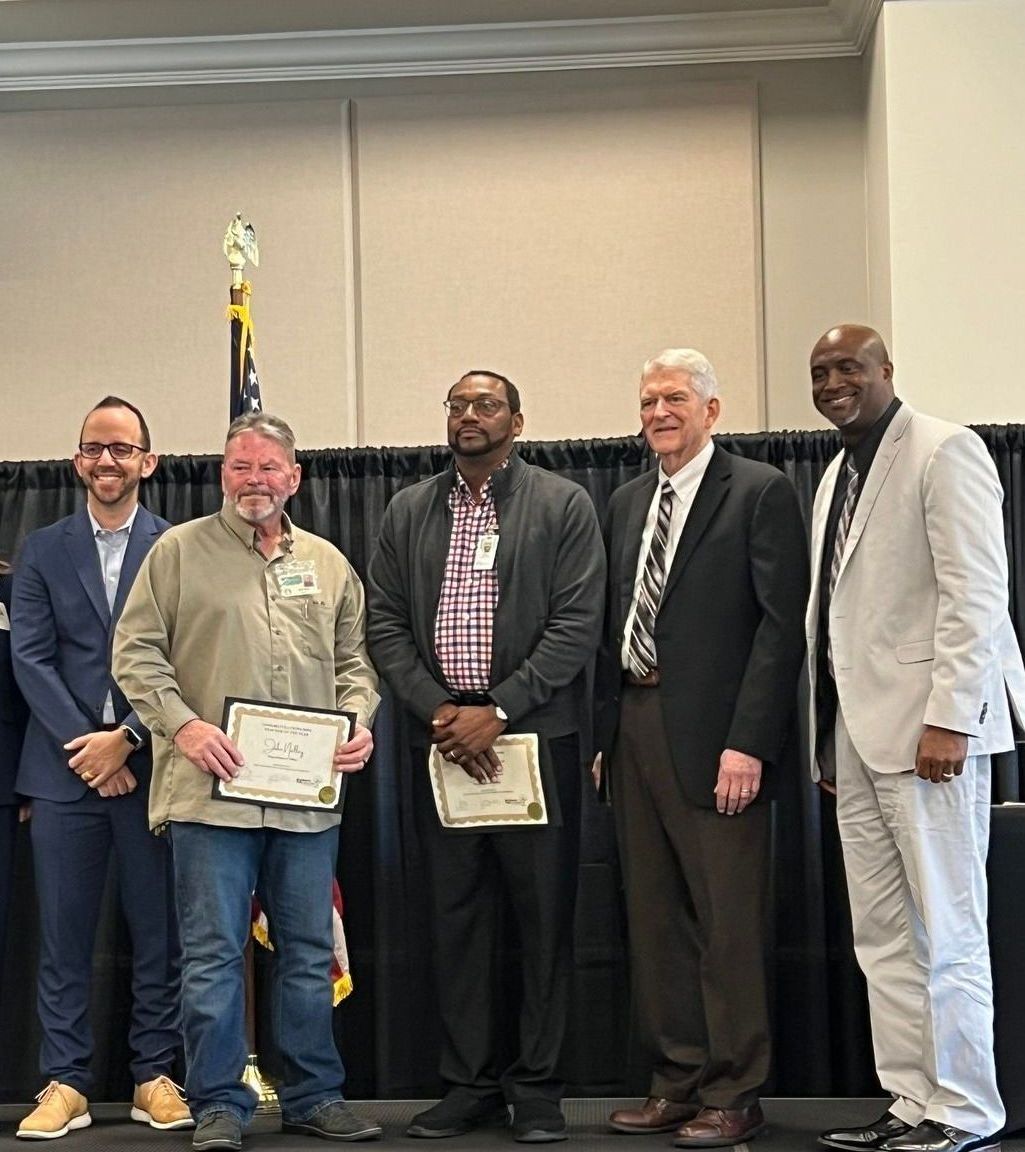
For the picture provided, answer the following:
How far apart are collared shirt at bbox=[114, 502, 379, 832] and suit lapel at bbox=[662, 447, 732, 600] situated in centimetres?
83

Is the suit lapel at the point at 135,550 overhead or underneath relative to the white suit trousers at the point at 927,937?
overhead

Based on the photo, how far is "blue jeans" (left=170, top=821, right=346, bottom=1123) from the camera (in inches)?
137

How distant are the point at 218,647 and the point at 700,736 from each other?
1192 mm

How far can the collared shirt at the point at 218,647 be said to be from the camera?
3.55 meters

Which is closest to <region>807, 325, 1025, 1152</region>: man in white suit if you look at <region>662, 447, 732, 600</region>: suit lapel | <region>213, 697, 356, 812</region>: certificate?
<region>662, 447, 732, 600</region>: suit lapel

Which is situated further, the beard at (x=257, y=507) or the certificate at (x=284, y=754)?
the beard at (x=257, y=507)

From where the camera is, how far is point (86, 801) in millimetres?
3871

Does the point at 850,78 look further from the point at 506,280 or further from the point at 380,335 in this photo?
the point at 380,335

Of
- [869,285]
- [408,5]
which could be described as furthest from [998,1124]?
[408,5]

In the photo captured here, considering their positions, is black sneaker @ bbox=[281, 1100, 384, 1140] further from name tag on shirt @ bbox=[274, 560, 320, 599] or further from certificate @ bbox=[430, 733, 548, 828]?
name tag on shirt @ bbox=[274, 560, 320, 599]

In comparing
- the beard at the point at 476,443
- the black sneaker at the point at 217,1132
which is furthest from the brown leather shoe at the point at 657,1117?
the beard at the point at 476,443

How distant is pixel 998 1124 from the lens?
3291 mm

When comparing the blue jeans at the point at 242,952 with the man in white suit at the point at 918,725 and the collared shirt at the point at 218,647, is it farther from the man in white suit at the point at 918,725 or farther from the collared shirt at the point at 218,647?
the man in white suit at the point at 918,725

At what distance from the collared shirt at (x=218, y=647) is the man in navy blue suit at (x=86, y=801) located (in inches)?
11.6
